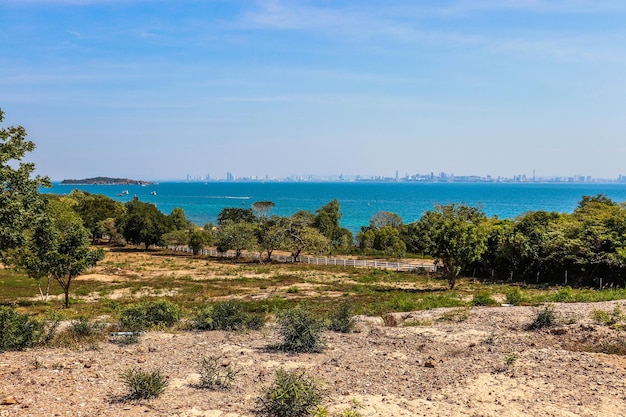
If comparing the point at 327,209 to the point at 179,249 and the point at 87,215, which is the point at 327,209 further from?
the point at 87,215

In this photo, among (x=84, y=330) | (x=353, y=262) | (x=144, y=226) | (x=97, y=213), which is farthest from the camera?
(x=97, y=213)

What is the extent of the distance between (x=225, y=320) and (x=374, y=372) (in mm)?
6746

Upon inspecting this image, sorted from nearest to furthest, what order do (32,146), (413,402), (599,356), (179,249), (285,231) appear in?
(413,402) < (599,356) < (32,146) < (285,231) < (179,249)

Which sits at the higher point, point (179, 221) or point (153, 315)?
point (153, 315)

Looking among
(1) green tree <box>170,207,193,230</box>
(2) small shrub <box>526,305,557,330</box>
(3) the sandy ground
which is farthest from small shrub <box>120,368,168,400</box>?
(1) green tree <box>170,207,193,230</box>

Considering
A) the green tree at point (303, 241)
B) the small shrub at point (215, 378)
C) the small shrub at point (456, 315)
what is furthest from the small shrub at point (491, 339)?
the green tree at point (303, 241)

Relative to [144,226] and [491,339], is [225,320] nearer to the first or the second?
[491,339]

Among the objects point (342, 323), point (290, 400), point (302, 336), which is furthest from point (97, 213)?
point (290, 400)

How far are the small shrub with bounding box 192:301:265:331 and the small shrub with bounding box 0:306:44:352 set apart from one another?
4.75 metres

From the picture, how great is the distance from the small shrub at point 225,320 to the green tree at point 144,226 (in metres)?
63.6

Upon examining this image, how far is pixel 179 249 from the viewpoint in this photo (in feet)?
275

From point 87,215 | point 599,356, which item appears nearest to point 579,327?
point 599,356

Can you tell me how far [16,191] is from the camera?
48.9 feet

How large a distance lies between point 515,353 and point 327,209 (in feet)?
261
